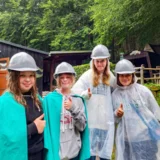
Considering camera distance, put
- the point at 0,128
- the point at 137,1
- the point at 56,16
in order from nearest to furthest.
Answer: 1. the point at 0,128
2. the point at 137,1
3. the point at 56,16

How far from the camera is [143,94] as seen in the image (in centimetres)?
302

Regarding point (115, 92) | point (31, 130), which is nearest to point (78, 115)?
point (31, 130)

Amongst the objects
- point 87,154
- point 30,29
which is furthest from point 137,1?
point 30,29

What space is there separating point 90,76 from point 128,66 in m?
0.43

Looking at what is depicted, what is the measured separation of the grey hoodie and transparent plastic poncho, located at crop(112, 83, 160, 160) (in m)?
0.73

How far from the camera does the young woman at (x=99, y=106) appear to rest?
114 inches

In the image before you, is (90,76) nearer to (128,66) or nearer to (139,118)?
(128,66)

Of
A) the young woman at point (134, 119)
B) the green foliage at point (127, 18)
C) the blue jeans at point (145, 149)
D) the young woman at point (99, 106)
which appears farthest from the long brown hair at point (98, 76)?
the green foliage at point (127, 18)

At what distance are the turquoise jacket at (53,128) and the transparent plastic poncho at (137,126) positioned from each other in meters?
0.69

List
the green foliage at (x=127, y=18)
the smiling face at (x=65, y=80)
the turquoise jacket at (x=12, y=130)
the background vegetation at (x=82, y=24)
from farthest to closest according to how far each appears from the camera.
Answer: the background vegetation at (x=82, y=24)
the green foliage at (x=127, y=18)
the smiling face at (x=65, y=80)
the turquoise jacket at (x=12, y=130)

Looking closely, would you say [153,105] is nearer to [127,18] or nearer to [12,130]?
[12,130]

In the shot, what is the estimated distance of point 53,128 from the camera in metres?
2.27

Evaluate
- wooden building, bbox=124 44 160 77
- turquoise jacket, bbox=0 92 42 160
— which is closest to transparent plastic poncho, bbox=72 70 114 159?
turquoise jacket, bbox=0 92 42 160

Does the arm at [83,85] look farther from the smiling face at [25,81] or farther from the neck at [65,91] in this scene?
the smiling face at [25,81]
